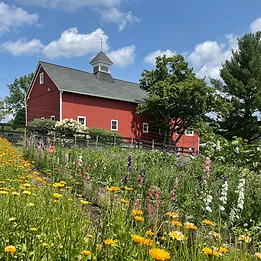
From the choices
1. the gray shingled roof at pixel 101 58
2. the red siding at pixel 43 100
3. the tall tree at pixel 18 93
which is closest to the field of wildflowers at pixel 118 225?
the red siding at pixel 43 100

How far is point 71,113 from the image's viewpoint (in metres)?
22.1

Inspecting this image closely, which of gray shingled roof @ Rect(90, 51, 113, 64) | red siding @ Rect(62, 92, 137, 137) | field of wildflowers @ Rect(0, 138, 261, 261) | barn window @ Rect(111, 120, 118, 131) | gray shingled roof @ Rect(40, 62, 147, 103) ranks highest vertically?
gray shingled roof @ Rect(90, 51, 113, 64)

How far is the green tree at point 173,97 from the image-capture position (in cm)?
2416

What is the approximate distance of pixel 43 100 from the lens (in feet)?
80.9

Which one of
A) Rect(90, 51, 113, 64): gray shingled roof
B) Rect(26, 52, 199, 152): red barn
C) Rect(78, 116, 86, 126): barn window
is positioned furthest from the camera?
Rect(90, 51, 113, 64): gray shingled roof

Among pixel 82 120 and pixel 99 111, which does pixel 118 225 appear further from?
pixel 99 111

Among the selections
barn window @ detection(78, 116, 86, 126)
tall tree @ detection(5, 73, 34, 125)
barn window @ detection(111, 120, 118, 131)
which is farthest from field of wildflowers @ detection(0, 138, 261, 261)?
tall tree @ detection(5, 73, 34, 125)

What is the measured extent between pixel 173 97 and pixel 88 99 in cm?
710

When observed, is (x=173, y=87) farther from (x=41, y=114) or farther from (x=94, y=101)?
(x=41, y=114)

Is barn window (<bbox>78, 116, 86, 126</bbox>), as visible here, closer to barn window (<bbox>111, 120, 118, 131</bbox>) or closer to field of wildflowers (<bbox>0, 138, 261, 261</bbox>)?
barn window (<bbox>111, 120, 118, 131</bbox>)

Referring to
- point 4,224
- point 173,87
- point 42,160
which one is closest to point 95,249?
point 4,224

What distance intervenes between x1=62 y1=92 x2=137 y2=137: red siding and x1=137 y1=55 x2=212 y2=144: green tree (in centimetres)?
133

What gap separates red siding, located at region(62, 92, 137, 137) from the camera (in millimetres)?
22125

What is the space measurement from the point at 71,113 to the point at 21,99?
Result: 39.2 meters
